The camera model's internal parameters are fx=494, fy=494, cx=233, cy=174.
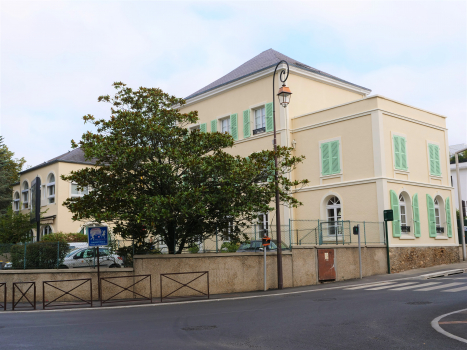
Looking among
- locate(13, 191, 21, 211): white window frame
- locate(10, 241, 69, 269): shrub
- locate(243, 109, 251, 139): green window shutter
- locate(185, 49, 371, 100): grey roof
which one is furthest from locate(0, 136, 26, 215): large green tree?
locate(10, 241, 69, 269): shrub

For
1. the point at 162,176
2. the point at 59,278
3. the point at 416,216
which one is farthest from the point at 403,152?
the point at 59,278

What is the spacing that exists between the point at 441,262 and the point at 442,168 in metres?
5.55

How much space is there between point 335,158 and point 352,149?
1117 millimetres

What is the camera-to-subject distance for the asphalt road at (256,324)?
7.94 metres

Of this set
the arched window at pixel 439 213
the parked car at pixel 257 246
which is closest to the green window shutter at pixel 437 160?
the arched window at pixel 439 213

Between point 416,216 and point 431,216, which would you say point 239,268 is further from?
point 431,216

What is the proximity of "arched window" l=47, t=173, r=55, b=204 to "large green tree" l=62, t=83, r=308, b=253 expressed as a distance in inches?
999

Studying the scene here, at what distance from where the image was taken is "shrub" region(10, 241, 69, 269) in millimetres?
17312

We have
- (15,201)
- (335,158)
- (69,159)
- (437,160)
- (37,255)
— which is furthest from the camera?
(15,201)

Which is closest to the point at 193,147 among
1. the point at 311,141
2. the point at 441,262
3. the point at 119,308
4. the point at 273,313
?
the point at 119,308

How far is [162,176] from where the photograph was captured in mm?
16500

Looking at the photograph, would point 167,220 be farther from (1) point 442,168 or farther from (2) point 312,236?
(1) point 442,168

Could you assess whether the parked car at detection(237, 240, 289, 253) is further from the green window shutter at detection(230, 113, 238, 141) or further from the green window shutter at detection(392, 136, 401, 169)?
the green window shutter at detection(230, 113, 238, 141)

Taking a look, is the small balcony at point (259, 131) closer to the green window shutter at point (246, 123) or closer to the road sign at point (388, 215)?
the green window shutter at point (246, 123)
